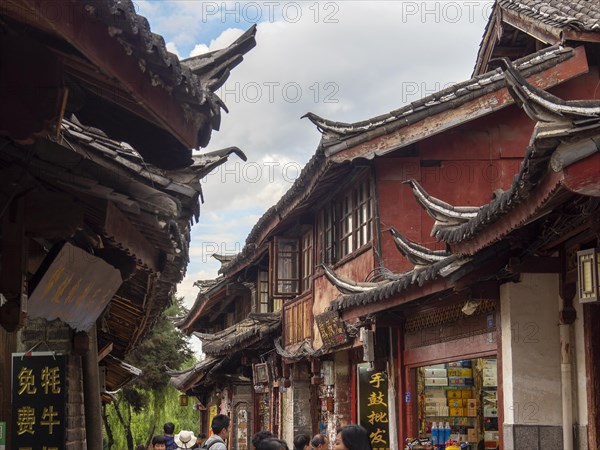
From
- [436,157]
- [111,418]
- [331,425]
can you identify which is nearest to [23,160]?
[436,157]

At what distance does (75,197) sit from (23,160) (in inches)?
20.1

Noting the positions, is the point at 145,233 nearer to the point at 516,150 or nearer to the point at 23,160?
the point at 23,160

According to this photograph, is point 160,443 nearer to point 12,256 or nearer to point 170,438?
point 170,438

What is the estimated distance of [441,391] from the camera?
14.1m

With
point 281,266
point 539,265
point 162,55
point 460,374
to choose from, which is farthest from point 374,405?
point 162,55

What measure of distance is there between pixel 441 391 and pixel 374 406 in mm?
2821

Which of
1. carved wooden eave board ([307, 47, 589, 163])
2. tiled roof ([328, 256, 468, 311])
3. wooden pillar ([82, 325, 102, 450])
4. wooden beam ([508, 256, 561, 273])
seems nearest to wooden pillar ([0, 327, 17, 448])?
wooden pillar ([82, 325, 102, 450])

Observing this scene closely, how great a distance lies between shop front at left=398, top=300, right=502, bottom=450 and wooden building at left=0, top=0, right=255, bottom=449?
17.2 feet

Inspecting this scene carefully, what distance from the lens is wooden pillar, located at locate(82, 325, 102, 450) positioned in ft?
31.4

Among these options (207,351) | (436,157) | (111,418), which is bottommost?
(111,418)

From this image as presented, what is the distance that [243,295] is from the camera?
30.6 metres

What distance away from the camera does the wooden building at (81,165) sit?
4.43 meters

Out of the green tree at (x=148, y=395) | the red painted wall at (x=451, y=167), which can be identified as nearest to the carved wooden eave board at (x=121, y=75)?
the red painted wall at (x=451, y=167)

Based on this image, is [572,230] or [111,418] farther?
[111,418]
